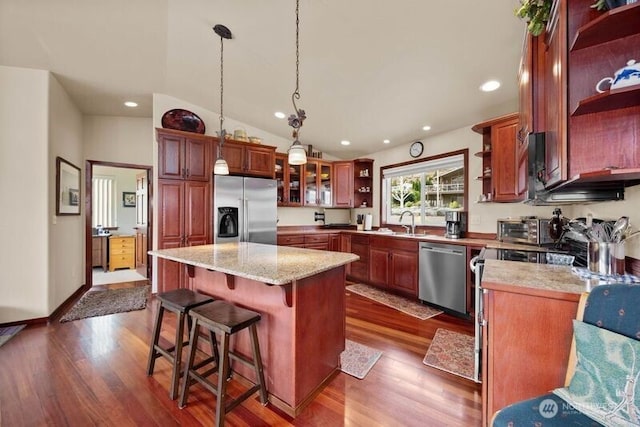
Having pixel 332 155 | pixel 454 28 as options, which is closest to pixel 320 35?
pixel 454 28

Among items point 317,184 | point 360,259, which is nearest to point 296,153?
point 360,259

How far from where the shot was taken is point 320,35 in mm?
2238

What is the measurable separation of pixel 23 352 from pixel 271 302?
7.85ft

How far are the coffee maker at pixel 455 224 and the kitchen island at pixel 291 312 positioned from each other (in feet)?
7.26

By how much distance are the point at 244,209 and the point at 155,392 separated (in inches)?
95.6

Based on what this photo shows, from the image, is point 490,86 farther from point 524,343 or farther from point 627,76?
point 524,343

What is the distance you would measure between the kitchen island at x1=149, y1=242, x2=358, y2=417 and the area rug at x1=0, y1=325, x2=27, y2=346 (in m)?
2.05

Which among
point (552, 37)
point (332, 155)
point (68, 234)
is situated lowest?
point (68, 234)

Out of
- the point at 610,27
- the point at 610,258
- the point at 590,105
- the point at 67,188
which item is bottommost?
the point at 610,258

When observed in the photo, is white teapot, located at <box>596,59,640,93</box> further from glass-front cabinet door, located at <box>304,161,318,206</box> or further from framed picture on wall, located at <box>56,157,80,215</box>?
framed picture on wall, located at <box>56,157,80,215</box>

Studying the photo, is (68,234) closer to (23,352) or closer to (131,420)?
(23,352)

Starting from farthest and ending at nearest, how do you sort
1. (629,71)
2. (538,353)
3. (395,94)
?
1. (395,94)
2. (538,353)
3. (629,71)

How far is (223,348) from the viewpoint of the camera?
1.53 m

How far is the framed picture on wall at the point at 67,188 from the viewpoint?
124 inches
